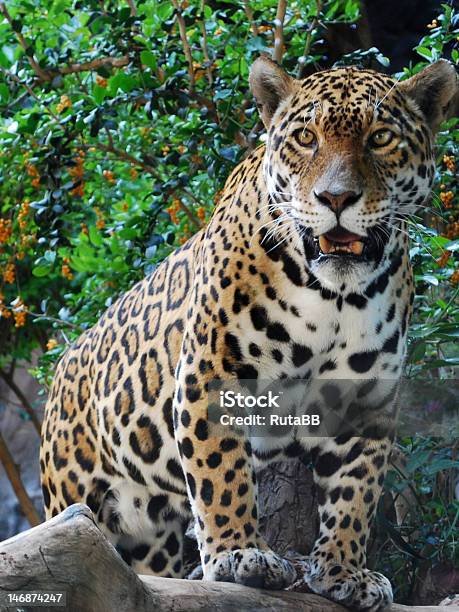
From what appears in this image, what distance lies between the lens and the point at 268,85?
4789 mm

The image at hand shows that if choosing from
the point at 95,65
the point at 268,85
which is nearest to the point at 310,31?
the point at 95,65

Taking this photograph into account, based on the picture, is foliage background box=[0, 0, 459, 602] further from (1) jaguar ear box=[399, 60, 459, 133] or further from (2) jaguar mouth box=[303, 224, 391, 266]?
(2) jaguar mouth box=[303, 224, 391, 266]

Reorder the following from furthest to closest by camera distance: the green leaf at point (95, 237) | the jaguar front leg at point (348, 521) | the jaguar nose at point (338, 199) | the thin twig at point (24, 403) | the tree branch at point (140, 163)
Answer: the thin twig at point (24, 403) → the green leaf at point (95, 237) → the tree branch at point (140, 163) → the jaguar front leg at point (348, 521) → the jaguar nose at point (338, 199)

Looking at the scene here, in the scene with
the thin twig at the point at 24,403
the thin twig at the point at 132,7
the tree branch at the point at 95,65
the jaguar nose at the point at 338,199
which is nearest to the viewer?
the jaguar nose at the point at 338,199

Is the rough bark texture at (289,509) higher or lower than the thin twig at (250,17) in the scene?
lower

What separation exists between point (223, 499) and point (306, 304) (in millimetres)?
887

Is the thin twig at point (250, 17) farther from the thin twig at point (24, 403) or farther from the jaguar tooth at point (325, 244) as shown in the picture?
the thin twig at point (24, 403)

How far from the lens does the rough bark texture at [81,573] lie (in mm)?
3381

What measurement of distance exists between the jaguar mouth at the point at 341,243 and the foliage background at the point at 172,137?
1.23 meters

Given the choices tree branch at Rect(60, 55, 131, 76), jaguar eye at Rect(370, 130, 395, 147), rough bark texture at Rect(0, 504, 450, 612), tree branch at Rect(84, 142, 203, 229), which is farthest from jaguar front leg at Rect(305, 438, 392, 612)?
tree branch at Rect(60, 55, 131, 76)

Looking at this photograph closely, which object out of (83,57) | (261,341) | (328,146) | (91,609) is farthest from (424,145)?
(83,57)

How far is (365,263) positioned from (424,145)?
589mm

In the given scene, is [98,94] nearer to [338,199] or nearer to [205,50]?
[205,50]

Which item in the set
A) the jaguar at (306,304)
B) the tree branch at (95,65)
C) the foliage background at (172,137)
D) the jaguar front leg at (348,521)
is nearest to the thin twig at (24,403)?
the foliage background at (172,137)
